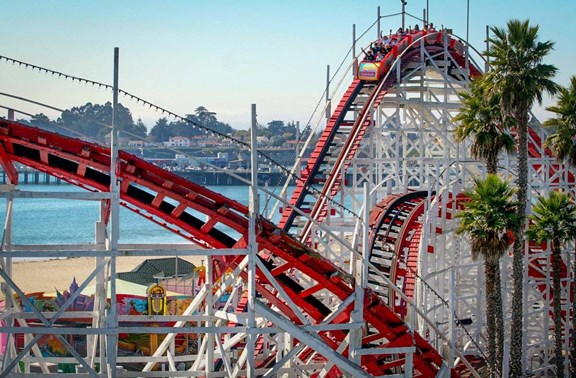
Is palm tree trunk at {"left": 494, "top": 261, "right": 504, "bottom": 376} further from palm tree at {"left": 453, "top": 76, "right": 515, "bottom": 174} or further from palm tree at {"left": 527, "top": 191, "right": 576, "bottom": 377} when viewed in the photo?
palm tree at {"left": 453, "top": 76, "right": 515, "bottom": 174}

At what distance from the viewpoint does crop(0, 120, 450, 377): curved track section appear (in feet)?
77.4

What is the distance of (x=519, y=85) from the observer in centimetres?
3008

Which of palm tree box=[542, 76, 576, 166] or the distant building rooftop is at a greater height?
palm tree box=[542, 76, 576, 166]

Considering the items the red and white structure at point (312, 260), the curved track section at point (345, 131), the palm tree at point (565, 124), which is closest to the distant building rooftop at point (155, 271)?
the red and white structure at point (312, 260)

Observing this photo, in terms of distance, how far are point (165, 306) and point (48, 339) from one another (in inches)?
189

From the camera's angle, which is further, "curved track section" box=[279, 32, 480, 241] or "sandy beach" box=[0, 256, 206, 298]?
"sandy beach" box=[0, 256, 206, 298]

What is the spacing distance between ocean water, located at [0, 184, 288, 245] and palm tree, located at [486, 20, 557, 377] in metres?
62.2

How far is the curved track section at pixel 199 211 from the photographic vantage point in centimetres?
2359

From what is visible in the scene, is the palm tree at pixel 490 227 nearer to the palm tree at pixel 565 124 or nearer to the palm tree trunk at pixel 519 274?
the palm tree trunk at pixel 519 274

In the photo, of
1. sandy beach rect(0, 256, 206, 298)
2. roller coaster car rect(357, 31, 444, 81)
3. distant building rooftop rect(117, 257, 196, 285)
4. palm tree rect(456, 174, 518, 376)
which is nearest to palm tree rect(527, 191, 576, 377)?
palm tree rect(456, 174, 518, 376)

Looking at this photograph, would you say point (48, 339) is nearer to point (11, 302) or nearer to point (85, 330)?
point (11, 302)

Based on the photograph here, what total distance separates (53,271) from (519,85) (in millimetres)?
54246

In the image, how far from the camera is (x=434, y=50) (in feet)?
130

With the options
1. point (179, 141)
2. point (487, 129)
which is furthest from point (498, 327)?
point (179, 141)
